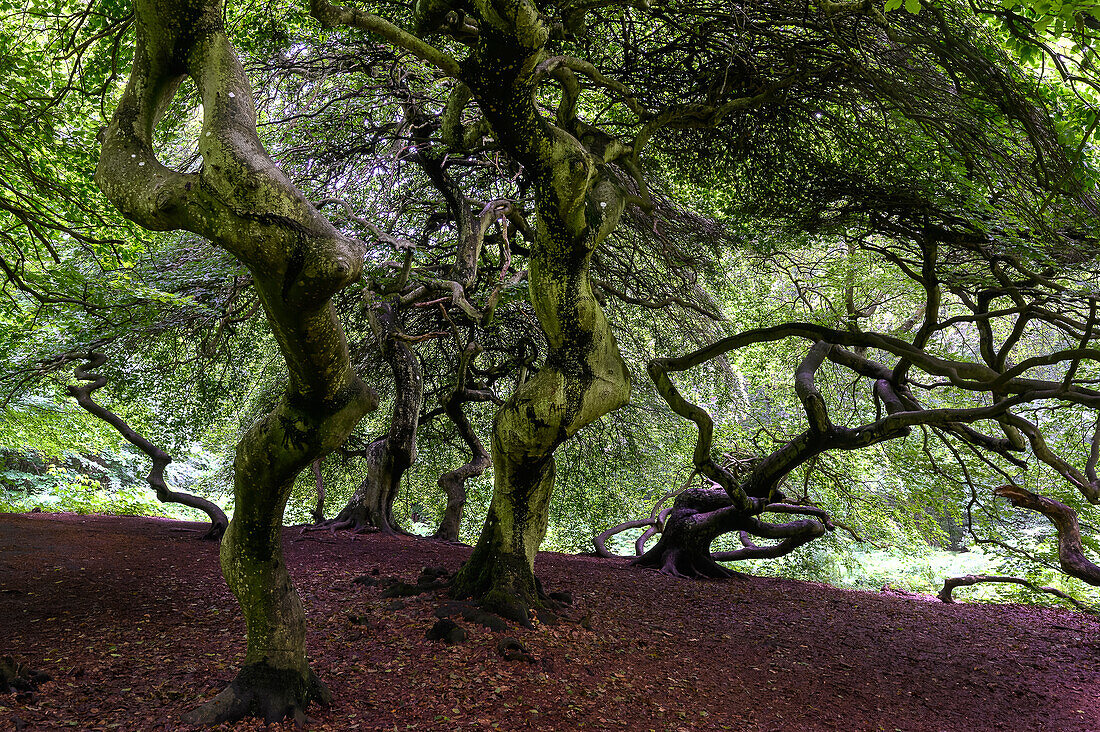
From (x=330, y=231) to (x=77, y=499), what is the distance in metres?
14.8

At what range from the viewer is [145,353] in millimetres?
9242

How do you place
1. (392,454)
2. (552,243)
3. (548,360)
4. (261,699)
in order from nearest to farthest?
(261,699) < (552,243) < (548,360) < (392,454)

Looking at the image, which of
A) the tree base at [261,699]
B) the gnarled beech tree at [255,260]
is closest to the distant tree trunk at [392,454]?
the gnarled beech tree at [255,260]

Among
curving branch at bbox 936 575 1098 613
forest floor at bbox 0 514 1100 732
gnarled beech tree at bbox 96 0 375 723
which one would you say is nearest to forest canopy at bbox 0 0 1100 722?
gnarled beech tree at bbox 96 0 375 723

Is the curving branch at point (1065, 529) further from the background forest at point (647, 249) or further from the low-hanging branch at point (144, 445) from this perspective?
the low-hanging branch at point (144, 445)

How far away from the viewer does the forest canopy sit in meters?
3.16

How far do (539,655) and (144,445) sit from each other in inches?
242

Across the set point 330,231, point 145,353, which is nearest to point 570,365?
point 330,231

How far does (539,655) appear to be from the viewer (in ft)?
14.4

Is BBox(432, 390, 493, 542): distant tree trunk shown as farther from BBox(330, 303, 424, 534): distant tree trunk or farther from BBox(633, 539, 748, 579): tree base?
BBox(633, 539, 748, 579): tree base

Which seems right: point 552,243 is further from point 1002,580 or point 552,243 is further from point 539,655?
point 1002,580

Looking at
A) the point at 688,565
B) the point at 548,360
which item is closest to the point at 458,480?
the point at 688,565

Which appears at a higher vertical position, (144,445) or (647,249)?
(647,249)

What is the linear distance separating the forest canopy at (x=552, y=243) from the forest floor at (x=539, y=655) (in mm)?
544
